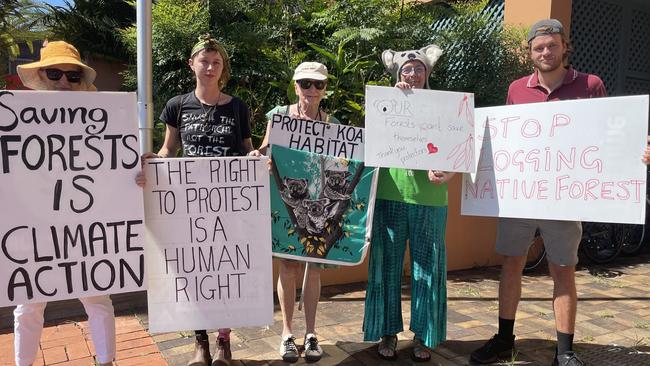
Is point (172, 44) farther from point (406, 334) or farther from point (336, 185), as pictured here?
point (406, 334)

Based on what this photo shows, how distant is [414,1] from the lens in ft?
22.8

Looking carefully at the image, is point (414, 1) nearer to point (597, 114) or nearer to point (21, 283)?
point (597, 114)

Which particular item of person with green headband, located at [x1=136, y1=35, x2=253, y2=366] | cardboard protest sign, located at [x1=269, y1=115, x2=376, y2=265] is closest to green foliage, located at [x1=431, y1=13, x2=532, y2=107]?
cardboard protest sign, located at [x1=269, y1=115, x2=376, y2=265]

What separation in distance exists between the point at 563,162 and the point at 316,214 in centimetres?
151

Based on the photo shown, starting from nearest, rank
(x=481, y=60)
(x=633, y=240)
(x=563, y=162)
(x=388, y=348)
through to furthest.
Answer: (x=563, y=162), (x=388, y=348), (x=481, y=60), (x=633, y=240)

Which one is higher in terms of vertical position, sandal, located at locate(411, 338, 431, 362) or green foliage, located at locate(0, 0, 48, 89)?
green foliage, located at locate(0, 0, 48, 89)

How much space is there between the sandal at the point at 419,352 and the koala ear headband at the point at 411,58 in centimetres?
174

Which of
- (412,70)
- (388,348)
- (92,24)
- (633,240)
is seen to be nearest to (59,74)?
(412,70)

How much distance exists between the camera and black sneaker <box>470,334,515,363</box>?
3223 mm

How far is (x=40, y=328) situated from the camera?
2562 millimetres

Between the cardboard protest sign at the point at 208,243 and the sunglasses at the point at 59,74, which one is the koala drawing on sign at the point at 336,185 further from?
the sunglasses at the point at 59,74

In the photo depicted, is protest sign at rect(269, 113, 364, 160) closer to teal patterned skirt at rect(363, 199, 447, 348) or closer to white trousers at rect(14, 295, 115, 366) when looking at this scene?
teal patterned skirt at rect(363, 199, 447, 348)

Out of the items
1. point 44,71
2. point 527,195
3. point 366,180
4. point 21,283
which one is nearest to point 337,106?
point 366,180

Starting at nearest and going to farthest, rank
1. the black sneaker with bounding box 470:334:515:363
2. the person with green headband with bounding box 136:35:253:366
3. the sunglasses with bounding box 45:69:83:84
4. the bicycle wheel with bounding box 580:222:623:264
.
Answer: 1. the sunglasses with bounding box 45:69:83:84
2. the person with green headband with bounding box 136:35:253:366
3. the black sneaker with bounding box 470:334:515:363
4. the bicycle wheel with bounding box 580:222:623:264
